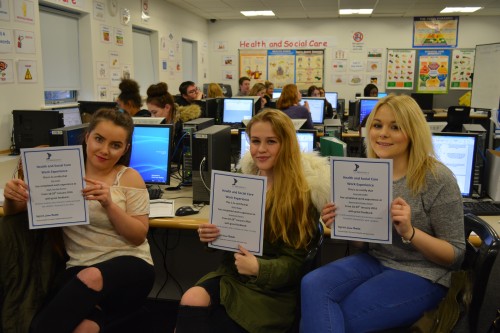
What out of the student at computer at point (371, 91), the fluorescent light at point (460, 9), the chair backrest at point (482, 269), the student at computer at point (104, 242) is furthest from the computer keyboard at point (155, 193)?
the fluorescent light at point (460, 9)

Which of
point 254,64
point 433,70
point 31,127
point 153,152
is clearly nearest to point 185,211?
point 153,152

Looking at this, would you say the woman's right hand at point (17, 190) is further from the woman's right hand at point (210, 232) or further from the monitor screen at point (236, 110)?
the monitor screen at point (236, 110)

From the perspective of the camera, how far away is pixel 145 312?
9.77ft

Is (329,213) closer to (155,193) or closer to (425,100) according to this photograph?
(155,193)

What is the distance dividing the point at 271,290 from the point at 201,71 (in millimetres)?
9253

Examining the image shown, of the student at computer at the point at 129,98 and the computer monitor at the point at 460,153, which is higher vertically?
the student at computer at the point at 129,98

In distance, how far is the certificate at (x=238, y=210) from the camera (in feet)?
5.54

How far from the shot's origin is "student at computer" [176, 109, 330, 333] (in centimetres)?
173

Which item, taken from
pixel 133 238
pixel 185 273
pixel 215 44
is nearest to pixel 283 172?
pixel 133 238

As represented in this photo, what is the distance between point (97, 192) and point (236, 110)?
478 centimetres

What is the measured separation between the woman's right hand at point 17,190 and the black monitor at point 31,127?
2622 mm

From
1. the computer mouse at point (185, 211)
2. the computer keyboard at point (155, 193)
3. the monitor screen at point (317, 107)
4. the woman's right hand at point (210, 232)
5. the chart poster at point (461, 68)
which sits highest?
the chart poster at point (461, 68)

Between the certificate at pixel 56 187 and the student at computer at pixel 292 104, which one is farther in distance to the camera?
the student at computer at pixel 292 104

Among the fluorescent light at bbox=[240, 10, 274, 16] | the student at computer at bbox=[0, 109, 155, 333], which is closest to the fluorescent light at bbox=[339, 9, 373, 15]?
the fluorescent light at bbox=[240, 10, 274, 16]
